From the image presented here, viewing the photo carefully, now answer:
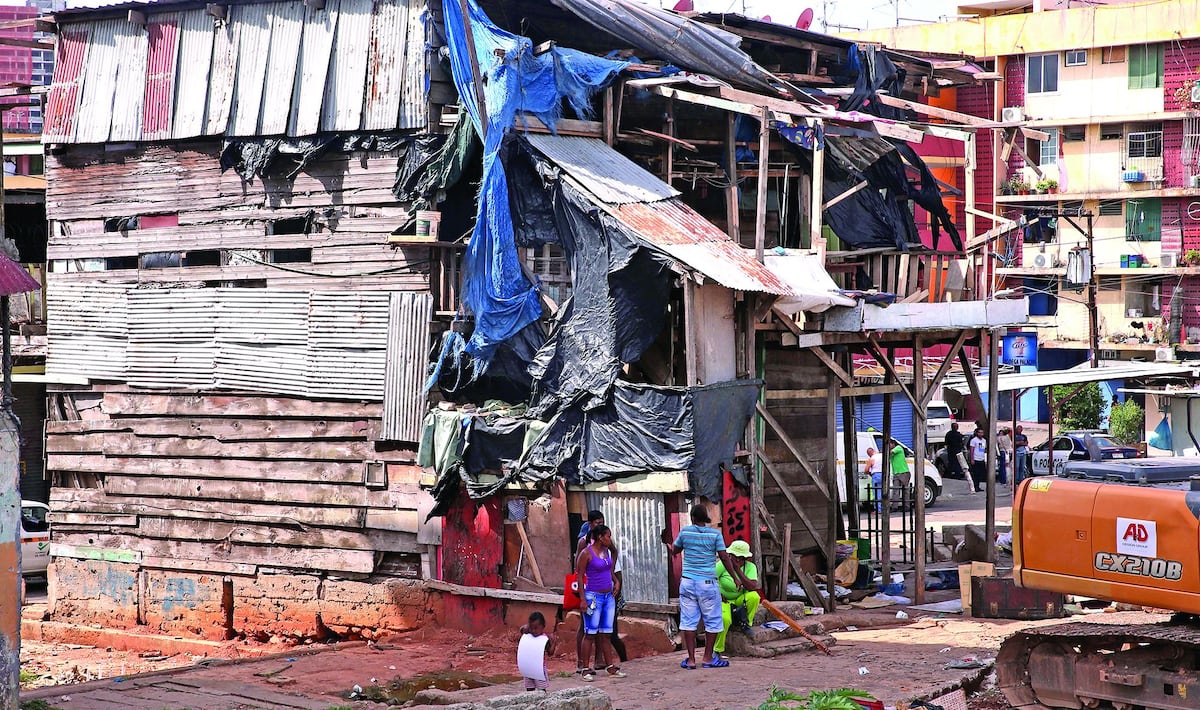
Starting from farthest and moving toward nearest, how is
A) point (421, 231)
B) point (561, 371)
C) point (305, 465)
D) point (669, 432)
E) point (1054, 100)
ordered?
point (1054, 100) < point (305, 465) < point (421, 231) < point (561, 371) < point (669, 432)

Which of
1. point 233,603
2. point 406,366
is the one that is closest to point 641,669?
point 406,366

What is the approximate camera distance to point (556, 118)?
16906 mm

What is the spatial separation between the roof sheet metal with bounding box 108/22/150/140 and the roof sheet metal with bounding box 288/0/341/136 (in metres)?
2.75

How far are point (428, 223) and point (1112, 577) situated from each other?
931cm

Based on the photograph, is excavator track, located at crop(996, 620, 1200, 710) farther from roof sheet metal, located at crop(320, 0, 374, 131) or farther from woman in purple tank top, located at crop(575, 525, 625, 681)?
roof sheet metal, located at crop(320, 0, 374, 131)

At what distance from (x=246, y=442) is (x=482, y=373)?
4.20 meters

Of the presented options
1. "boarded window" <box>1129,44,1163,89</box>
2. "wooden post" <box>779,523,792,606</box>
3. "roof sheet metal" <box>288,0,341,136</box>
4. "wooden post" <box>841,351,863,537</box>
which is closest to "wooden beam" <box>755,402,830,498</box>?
"wooden post" <box>779,523,792,606</box>

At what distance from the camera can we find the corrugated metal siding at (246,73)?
17.7 metres

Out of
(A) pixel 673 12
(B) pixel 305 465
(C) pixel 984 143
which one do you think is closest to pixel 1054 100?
(C) pixel 984 143

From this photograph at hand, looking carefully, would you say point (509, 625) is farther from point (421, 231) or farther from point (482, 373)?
point (421, 231)

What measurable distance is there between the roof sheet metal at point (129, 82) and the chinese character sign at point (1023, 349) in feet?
115

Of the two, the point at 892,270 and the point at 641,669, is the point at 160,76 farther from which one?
the point at 641,669

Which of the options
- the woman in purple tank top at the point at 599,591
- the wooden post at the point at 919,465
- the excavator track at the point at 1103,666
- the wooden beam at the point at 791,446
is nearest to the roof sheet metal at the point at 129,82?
the wooden beam at the point at 791,446

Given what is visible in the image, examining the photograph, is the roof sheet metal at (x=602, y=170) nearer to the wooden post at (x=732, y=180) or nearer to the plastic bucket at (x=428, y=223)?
the wooden post at (x=732, y=180)
